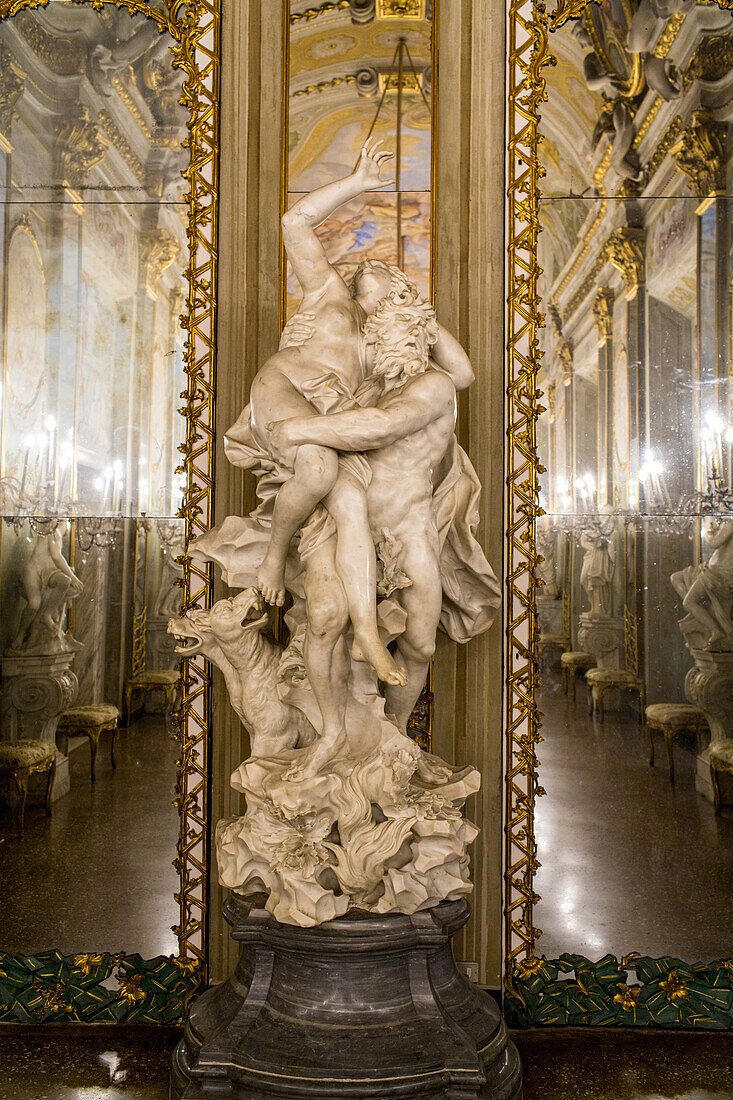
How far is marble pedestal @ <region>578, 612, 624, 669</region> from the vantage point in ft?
14.2

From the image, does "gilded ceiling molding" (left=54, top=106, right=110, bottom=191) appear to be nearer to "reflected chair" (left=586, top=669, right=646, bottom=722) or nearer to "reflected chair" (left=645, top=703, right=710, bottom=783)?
"reflected chair" (left=586, top=669, right=646, bottom=722)

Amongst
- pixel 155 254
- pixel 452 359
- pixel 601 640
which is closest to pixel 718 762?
pixel 601 640

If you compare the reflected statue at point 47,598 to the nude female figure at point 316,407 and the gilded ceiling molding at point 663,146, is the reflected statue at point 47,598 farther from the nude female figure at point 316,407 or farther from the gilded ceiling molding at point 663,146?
the gilded ceiling molding at point 663,146

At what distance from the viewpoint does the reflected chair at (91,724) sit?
441 cm

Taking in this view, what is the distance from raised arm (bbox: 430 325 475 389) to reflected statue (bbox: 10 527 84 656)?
6.23 ft

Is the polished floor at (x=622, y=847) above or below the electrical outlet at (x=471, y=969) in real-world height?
above

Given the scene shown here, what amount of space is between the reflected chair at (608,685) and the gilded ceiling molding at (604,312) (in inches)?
56.9

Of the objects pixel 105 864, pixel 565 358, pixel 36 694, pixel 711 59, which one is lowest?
pixel 105 864

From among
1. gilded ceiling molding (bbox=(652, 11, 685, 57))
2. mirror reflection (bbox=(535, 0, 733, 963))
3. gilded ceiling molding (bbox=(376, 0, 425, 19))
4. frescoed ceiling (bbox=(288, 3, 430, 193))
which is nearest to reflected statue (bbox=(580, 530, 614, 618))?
mirror reflection (bbox=(535, 0, 733, 963))

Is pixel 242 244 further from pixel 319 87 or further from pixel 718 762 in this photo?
pixel 718 762

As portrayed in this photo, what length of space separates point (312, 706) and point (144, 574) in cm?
123

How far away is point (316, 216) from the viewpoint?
→ 3674 millimetres

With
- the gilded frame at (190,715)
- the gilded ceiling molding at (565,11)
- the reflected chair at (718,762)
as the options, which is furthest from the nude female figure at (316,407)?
the reflected chair at (718,762)

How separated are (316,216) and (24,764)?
2.61 m
